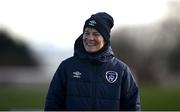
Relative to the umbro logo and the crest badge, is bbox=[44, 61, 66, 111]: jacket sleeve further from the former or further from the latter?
the crest badge

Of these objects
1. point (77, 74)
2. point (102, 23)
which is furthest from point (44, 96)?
point (77, 74)

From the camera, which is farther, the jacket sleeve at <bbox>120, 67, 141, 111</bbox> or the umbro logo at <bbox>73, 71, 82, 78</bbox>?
the jacket sleeve at <bbox>120, 67, 141, 111</bbox>

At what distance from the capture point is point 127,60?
4978 centimetres

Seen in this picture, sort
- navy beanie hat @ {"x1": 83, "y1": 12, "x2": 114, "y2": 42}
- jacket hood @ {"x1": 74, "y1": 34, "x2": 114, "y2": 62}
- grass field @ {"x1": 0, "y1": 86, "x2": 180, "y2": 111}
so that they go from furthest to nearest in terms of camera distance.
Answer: grass field @ {"x1": 0, "y1": 86, "x2": 180, "y2": 111}, navy beanie hat @ {"x1": 83, "y1": 12, "x2": 114, "y2": 42}, jacket hood @ {"x1": 74, "y1": 34, "x2": 114, "y2": 62}

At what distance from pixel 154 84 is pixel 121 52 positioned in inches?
125

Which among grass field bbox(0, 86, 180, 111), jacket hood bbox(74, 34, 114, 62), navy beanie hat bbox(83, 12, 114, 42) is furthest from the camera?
grass field bbox(0, 86, 180, 111)

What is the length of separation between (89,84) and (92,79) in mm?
50

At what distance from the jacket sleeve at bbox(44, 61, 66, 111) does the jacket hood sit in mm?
193

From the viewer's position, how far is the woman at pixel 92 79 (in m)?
7.37

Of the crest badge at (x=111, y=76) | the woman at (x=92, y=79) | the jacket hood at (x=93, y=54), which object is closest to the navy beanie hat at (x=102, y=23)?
the woman at (x=92, y=79)

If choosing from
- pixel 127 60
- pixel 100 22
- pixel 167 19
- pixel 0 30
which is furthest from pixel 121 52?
pixel 100 22

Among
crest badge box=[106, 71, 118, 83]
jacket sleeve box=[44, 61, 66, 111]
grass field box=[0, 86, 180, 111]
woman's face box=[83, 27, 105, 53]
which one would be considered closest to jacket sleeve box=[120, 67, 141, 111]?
crest badge box=[106, 71, 118, 83]

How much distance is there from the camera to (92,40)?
7.37 metres

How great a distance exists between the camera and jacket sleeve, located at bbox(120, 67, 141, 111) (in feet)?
24.6
